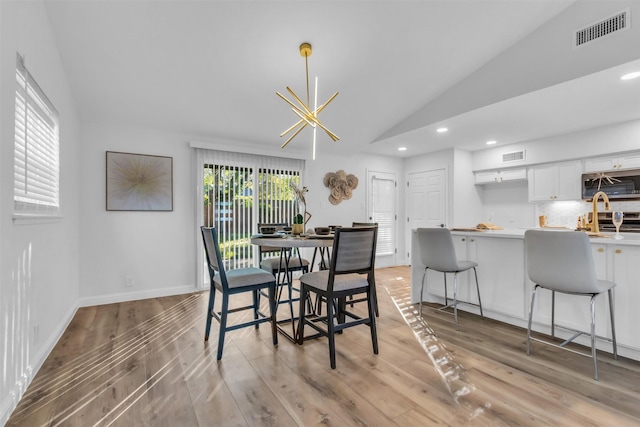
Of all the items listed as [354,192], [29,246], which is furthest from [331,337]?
[354,192]

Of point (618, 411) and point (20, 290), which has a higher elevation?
point (20, 290)

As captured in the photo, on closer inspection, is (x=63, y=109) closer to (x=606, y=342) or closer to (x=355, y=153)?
(x=355, y=153)

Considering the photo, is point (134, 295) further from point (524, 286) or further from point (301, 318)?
point (524, 286)

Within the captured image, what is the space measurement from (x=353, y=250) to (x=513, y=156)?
4489 mm

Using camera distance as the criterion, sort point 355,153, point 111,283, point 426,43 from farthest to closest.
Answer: point 355,153 → point 111,283 → point 426,43

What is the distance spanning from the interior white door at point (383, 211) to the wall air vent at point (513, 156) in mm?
2004

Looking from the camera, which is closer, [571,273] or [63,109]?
[571,273]

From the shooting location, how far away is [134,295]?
13.1 ft

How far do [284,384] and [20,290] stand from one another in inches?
65.1

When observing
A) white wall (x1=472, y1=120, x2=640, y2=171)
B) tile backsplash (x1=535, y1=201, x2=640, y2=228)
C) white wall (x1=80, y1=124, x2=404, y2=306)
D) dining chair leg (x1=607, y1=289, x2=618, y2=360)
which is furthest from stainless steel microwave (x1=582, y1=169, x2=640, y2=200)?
white wall (x1=80, y1=124, x2=404, y2=306)

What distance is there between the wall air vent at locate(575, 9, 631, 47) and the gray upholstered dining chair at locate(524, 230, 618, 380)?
199 cm

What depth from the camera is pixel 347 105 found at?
167 inches

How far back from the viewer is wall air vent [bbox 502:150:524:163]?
5.26 meters

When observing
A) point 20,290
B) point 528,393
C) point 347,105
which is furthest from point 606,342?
point 20,290
